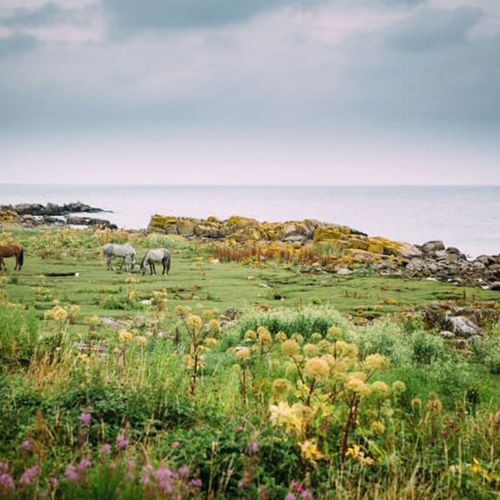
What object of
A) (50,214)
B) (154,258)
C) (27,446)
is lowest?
(50,214)

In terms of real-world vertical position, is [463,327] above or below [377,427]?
below

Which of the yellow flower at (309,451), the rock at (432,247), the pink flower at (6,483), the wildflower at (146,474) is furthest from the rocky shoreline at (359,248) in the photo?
the pink flower at (6,483)

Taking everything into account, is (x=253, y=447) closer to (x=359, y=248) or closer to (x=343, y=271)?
(x=343, y=271)

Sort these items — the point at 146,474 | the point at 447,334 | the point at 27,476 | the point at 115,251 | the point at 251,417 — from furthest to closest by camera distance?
the point at 115,251 → the point at 447,334 → the point at 251,417 → the point at 146,474 → the point at 27,476

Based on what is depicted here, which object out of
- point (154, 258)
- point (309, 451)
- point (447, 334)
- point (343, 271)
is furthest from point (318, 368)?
point (343, 271)

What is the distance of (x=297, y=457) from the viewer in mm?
3979

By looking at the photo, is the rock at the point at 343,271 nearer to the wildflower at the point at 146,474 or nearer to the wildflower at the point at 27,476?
the wildflower at the point at 146,474

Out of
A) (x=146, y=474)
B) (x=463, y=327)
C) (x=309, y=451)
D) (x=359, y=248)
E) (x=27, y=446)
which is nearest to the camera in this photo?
(x=146, y=474)

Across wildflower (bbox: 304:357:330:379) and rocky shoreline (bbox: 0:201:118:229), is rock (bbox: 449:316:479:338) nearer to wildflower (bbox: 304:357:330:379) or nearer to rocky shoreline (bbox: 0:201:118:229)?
wildflower (bbox: 304:357:330:379)

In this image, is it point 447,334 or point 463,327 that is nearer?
point 447,334

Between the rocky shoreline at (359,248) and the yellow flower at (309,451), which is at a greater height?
the yellow flower at (309,451)

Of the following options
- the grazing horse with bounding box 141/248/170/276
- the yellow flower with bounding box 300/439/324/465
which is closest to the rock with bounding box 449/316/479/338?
the yellow flower with bounding box 300/439/324/465

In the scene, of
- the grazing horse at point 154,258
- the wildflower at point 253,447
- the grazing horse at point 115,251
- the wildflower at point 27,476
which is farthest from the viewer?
the grazing horse at point 115,251

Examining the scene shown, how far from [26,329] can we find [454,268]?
21.4 m
